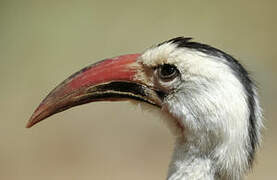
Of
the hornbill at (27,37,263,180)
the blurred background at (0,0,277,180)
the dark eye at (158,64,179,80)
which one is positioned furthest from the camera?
the blurred background at (0,0,277,180)

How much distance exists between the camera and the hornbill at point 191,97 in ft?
12.6

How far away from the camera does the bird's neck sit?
388 cm

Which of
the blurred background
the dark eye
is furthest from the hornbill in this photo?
the blurred background

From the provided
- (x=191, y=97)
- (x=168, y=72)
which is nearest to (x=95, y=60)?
(x=168, y=72)

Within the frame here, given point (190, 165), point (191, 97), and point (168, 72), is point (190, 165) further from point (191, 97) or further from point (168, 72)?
point (168, 72)

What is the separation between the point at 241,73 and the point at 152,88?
522 millimetres

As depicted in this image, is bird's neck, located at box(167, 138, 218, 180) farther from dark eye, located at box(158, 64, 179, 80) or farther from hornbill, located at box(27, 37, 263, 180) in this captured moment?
dark eye, located at box(158, 64, 179, 80)

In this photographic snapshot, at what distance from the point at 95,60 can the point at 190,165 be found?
7.18 meters

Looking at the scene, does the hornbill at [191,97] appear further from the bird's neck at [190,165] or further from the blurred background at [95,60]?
the blurred background at [95,60]

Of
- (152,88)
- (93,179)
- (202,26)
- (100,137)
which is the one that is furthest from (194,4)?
(152,88)

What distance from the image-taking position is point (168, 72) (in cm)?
408

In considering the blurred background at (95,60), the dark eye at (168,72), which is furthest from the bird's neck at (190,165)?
the blurred background at (95,60)

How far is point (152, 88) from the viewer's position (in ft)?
13.8

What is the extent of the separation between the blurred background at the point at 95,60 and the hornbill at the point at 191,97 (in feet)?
13.9
